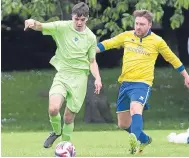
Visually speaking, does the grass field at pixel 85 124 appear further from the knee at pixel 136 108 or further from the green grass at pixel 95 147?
the knee at pixel 136 108

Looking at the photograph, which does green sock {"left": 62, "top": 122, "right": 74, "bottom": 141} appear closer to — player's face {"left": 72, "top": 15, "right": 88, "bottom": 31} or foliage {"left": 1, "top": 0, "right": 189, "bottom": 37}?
player's face {"left": 72, "top": 15, "right": 88, "bottom": 31}

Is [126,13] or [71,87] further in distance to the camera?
[126,13]

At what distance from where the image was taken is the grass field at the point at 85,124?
40.4ft

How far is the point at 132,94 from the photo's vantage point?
36.1ft

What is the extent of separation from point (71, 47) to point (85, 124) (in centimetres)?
1091

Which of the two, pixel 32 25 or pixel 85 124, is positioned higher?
pixel 32 25

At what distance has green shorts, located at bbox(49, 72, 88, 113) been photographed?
35.8ft

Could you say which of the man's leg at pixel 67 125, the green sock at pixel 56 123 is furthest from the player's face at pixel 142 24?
the green sock at pixel 56 123

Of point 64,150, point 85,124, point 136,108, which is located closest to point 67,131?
point 136,108

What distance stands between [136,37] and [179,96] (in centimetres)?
1612

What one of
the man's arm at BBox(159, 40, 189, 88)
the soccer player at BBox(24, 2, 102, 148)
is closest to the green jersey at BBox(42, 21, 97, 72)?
the soccer player at BBox(24, 2, 102, 148)

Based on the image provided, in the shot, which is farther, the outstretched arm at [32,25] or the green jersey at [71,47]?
the green jersey at [71,47]

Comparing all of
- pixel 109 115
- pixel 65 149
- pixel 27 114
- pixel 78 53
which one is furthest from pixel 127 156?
pixel 27 114

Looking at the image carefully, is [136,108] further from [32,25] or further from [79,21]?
[32,25]
